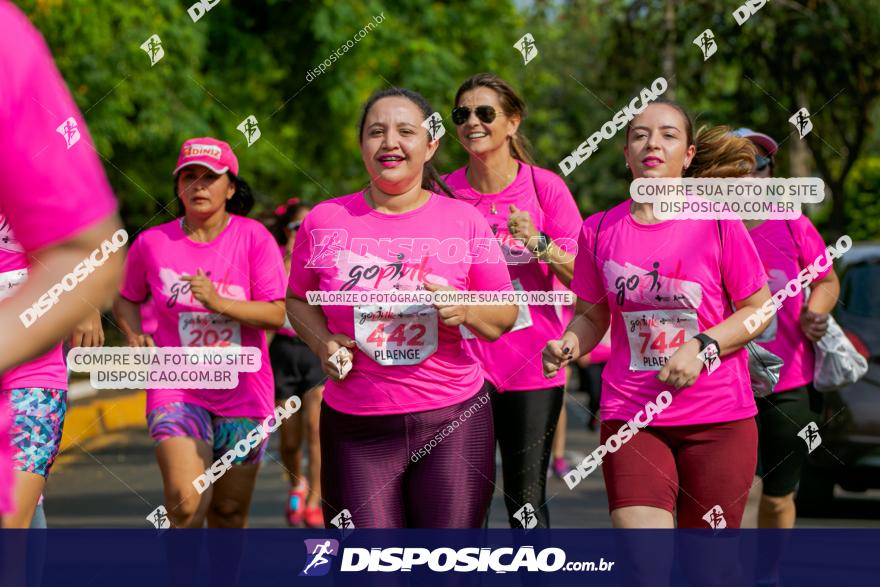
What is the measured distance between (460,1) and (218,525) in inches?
732

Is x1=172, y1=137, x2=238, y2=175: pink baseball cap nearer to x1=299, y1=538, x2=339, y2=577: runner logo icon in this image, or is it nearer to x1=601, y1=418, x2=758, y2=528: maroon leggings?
x1=299, y1=538, x2=339, y2=577: runner logo icon

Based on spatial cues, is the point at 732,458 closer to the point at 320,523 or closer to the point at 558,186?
the point at 558,186

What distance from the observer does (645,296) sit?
502 centimetres

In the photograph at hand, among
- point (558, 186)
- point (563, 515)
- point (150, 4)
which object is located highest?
point (150, 4)

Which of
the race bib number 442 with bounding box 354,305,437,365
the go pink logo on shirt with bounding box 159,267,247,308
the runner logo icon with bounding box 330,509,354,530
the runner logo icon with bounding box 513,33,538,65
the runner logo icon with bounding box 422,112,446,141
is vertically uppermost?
the runner logo icon with bounding box 513,33,538,65

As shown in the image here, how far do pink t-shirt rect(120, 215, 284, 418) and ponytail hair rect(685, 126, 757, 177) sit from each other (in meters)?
1.79

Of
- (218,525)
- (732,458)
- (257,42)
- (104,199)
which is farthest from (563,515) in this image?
(257,42)

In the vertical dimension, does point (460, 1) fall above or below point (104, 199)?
above

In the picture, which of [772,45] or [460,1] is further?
[460,1]

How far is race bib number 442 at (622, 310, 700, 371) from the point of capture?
16.5 feet

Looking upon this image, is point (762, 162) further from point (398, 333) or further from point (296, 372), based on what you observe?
point (296, 372)

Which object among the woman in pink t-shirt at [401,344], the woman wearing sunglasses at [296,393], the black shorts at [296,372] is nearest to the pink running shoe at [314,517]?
the woman wearing sunglasses at [296,393]
